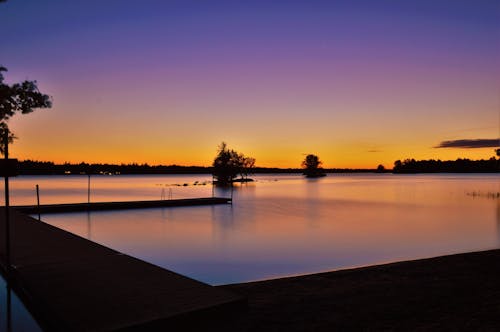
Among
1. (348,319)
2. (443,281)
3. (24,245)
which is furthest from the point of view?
(24,245)

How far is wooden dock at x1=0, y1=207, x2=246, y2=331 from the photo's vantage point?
196 inches

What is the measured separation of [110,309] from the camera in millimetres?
5262

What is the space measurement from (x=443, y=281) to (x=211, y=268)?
7354mm

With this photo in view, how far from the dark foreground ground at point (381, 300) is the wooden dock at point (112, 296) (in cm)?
55

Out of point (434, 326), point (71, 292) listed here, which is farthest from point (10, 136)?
point (434, 326)

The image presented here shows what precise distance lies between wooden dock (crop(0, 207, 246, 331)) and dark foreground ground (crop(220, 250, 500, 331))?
55 centimetres

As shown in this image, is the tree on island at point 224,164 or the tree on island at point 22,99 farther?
the tree on island at point 224,164

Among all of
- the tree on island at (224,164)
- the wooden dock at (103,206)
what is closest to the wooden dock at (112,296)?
the wooden dock at (103,206)

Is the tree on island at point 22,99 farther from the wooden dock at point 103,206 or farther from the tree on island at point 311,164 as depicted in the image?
the tree on island at point 311,164

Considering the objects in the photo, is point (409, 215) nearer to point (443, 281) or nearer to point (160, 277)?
point (443, 281)

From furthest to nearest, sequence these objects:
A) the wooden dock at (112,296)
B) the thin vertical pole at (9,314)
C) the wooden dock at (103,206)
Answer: the wooden dock at (103,206) < the thin vertical pole at (9,314) < the wooden dock at (112,296)

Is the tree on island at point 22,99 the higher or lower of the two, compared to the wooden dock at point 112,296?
higher

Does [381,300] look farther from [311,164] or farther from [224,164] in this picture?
[311,164]

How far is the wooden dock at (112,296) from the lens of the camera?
498 centimetres
